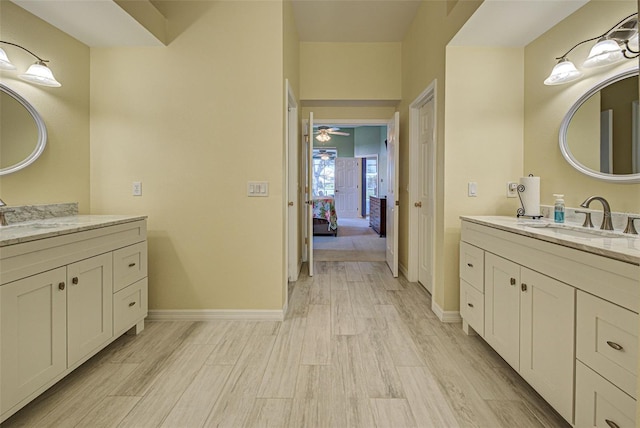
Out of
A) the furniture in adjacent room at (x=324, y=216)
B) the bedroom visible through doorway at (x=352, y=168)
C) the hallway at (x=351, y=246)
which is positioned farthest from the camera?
the bedroom visible through doorway at (x=352, y=168)

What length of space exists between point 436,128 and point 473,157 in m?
0.43

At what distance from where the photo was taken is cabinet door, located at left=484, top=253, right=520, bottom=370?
186 cm

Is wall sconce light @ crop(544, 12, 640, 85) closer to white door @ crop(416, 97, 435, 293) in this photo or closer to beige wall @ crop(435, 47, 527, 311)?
beige wall @ crop(435, 47, 527, 311)

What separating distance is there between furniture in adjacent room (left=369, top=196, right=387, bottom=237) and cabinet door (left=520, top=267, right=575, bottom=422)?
17.7 feet

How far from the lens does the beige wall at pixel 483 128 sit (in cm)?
268

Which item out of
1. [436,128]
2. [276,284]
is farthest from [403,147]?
[276,284]

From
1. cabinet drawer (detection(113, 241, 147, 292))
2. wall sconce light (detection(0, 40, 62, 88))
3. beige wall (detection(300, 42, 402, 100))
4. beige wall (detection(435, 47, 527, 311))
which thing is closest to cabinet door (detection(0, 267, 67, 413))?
cabinet drawer (detection(113, 241, 147, 292))

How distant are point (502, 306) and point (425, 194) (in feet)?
6.04

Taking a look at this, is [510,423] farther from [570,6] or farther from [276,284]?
[570,6]

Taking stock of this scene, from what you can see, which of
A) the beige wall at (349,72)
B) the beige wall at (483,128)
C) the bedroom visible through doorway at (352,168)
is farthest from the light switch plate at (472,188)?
the bedroom visible through doorway at (352,168)

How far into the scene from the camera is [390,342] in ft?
7.91

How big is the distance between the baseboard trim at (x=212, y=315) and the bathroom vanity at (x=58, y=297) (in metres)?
0.40

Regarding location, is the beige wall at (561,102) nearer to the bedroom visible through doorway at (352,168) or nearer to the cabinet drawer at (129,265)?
the cabinet drawer at (129,265)

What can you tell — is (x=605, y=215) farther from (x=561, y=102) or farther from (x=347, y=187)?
(x=347, y=187)
